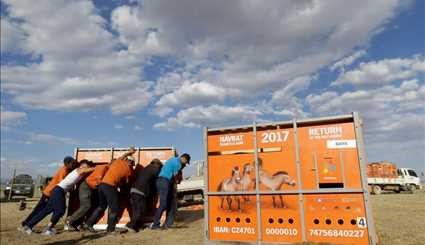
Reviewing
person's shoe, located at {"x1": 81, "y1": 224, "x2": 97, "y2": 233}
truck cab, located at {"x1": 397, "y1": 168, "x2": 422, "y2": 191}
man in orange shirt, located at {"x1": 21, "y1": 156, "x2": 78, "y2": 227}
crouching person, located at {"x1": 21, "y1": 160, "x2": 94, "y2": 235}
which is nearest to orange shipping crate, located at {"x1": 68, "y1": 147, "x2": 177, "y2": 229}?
person's shoe, located at {"x1": 81, "y1": 224, "x2": 97, "y2": 233}

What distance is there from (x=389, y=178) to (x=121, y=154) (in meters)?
25.4

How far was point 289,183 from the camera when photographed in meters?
6.09

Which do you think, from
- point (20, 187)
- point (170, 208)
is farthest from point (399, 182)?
point (20, 187)

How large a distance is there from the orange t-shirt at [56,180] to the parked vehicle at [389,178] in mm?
25222

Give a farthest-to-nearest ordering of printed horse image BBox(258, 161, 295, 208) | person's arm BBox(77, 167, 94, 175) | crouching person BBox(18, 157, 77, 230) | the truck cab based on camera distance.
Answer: the truck cab → person's arm BBox(77, 167, 94, 175) → crouching person BBox(18, 157, 77, 230) → printed horse image BBox(258, 161, 295, 208)

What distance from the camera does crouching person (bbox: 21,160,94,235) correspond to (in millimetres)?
8555

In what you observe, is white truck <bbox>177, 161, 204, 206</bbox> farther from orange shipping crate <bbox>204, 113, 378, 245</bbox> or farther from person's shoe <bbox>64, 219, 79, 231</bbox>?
orange shipping crate <bbox>204, 113, 378, 245</bbox>

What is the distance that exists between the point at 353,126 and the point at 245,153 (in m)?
1.93

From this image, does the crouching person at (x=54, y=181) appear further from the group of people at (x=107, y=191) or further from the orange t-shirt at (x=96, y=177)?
the orange t-shirt at (x=96, y=177)

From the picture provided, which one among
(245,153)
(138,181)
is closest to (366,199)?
(245,153)

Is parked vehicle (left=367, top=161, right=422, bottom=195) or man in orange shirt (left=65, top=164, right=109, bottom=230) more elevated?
parked vehicle (left=367, top=161, right=422, bottom=195)

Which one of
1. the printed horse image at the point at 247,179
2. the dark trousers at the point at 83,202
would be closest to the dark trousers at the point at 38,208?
the dark trousers at the point at 83,202

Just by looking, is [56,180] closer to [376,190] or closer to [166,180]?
[166,180]

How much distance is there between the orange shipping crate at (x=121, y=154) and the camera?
9.95 m
